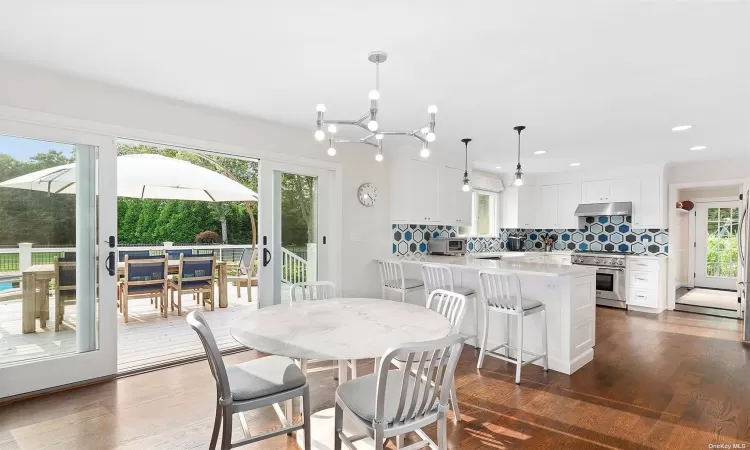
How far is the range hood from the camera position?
19.8ft

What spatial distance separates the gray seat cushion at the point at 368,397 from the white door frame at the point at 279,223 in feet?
7.30

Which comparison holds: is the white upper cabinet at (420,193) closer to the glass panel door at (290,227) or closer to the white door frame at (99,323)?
the glass panel door at (290,227)

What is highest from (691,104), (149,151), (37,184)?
(149,151)

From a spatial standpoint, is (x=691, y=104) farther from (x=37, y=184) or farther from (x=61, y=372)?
(x=61, y=372)

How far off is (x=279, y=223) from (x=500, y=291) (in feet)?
7.48

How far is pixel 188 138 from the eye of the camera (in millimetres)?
3350

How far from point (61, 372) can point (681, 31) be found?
4494mm

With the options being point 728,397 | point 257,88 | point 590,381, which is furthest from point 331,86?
point 728,397

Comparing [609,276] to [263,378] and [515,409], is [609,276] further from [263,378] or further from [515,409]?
[263,378]

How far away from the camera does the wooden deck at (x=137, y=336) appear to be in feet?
8.87

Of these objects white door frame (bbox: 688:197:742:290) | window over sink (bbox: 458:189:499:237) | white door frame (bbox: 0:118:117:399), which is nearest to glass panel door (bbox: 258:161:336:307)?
white door frame (bbox: 0:118:117:399)

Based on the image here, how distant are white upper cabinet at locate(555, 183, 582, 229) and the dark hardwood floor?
3.34 meters

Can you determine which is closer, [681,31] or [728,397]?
[681,31]

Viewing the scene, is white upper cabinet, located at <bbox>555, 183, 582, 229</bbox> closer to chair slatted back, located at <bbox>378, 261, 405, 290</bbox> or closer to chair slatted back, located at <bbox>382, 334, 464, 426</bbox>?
chair slatted back, located at <bbox>378, 261, 405, 290</bbox>
